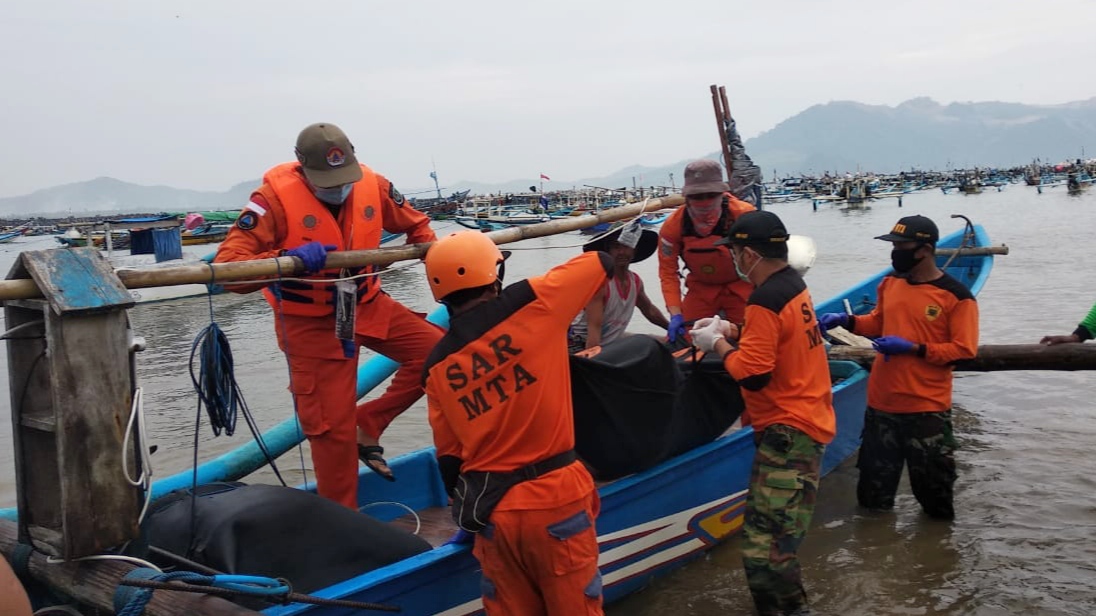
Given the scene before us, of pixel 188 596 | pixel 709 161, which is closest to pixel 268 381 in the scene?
pixel 709 161

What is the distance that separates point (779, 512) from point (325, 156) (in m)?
2.87

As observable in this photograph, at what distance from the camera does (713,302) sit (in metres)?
5.91

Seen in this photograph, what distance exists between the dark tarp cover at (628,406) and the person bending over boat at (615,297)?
1050 millimetres

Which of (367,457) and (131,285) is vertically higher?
(131,285)

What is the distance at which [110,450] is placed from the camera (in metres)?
2.99

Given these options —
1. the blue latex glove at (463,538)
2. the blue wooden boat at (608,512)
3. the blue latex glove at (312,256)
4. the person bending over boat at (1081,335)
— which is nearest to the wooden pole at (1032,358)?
the person bending over boat at (1081,335)

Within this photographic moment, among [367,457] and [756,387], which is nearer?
[756,387]

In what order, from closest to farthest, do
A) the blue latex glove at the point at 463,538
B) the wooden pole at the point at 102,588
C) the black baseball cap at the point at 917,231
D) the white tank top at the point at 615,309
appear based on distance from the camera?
the wooden pole at the point at 102,588
the blue latex glove at the point at 463,538
the black baseball cap at the point at 917,231
the white tank top at the point at 615,309

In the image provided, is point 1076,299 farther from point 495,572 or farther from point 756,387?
point 495,572

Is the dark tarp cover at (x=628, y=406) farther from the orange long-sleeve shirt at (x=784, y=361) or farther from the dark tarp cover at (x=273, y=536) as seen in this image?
the dark tarp cover at (x=273, y=536)

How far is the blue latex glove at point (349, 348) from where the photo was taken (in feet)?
13.8

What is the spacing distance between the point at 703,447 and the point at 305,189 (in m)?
2.71

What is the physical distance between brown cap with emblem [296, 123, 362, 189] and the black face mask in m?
3.09

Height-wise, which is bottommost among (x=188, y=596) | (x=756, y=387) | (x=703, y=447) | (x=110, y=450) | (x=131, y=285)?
(x=703, y=447)
